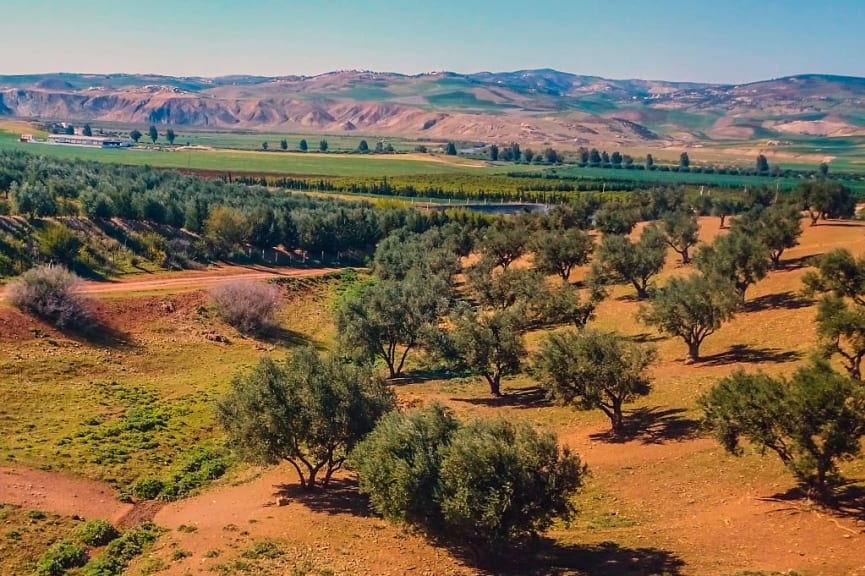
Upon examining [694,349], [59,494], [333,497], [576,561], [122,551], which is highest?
[694,349]

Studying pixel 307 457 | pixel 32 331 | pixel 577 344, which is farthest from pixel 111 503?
pixel 32 331

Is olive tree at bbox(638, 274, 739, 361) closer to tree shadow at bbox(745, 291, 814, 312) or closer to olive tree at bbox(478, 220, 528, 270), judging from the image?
tree shadow at bbox(745, 291, 814, 312)

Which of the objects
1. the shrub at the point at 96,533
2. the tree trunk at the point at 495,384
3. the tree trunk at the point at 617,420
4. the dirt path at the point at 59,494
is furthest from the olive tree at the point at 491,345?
the shrub at the point at 96,533

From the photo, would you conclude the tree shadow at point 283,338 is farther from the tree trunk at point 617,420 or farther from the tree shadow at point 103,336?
the tree trunk at point 617,420

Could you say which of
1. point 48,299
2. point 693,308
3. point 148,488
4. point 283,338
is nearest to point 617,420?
point 693,308

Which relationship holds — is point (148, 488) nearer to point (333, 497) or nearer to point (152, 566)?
point (152, 566)

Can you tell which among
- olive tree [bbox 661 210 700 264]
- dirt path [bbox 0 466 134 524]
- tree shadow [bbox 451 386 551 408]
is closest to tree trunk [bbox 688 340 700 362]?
tree shadow [bbox 451 386 551 408]

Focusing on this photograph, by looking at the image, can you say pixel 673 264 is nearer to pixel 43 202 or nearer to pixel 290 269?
pixel 290 269

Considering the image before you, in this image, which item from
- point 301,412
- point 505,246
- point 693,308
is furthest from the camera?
point 505,246
